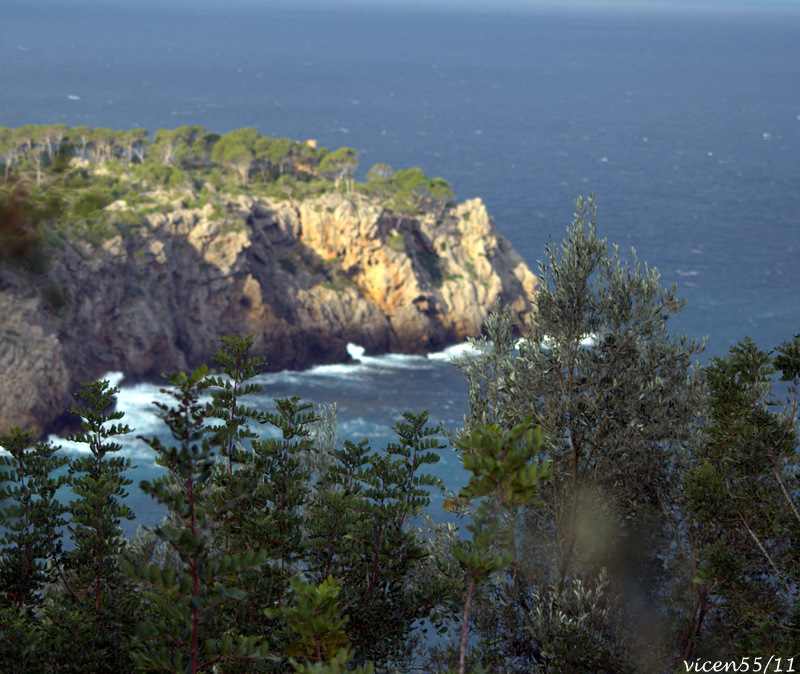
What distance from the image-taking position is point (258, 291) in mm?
76250

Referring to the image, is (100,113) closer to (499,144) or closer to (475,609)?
(499,144)

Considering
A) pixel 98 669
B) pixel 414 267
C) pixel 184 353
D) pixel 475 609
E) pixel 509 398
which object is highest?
pixel 509 398

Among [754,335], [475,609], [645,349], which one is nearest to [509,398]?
[645,349]

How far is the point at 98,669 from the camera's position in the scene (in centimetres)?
1273

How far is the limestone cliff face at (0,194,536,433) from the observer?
60.2m

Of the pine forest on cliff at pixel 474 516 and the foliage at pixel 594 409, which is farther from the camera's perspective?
the foliage at pixel 594 409

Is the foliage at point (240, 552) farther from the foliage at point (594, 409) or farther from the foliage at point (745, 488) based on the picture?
the foliage at point (745, 488)

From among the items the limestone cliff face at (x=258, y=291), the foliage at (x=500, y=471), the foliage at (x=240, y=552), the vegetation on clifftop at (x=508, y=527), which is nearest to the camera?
the foliage at (x=500, y=471)

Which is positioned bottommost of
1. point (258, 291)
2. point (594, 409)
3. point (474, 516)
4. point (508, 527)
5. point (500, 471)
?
point (258, 291)

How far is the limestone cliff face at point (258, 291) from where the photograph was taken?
60.2 metres

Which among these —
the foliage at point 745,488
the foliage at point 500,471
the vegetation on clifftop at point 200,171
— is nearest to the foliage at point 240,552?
the foliage at point 500,471

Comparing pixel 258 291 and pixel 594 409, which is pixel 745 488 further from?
pixel 258 291

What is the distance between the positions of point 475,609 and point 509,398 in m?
4.10

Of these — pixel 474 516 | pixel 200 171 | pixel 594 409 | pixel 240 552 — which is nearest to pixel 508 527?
pixel 474 516
